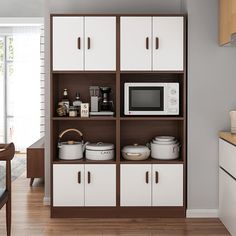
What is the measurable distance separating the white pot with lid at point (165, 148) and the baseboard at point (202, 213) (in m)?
0.51

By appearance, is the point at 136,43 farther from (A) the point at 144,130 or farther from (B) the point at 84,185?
(B) the point at 84,185

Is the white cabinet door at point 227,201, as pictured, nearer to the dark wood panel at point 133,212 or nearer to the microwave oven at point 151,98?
the dark wood panel at point 133,212

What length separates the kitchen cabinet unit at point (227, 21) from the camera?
12.0 ft

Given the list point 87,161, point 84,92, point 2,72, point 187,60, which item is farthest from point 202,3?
point 2,72

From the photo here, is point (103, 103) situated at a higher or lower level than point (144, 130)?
higher

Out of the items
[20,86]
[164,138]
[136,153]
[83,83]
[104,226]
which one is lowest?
[104,226]

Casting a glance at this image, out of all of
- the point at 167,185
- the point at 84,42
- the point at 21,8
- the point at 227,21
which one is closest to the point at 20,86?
the point at 21,8

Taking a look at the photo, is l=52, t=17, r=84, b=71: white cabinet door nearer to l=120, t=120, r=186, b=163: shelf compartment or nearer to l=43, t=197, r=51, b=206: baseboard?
l=120, t=120, r=186, b=163: shelf compartment

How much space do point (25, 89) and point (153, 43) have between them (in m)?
4.47

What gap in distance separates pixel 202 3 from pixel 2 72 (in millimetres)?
4981

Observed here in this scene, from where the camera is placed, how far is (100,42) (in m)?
4.16

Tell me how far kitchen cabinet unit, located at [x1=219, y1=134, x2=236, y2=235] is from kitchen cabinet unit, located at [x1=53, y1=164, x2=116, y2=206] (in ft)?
3.08

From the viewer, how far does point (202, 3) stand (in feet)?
13.6

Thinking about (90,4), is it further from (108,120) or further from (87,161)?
(87,161)
